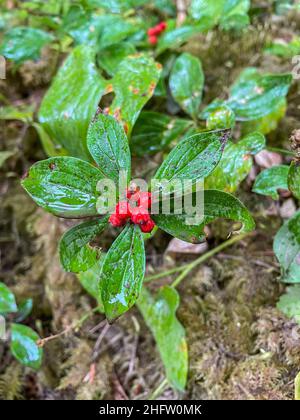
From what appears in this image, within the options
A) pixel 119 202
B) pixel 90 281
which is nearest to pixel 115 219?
pixel 119 202

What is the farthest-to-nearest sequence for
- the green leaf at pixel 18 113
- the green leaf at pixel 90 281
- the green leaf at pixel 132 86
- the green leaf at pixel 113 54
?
the green leaf at pixel 18 113
the green leaf at pixel 113 54
the green leaf at pixel 90 281
the green leaf at pixel 132 86

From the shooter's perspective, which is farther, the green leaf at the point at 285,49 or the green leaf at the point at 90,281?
the green leaf at the point at 285,49

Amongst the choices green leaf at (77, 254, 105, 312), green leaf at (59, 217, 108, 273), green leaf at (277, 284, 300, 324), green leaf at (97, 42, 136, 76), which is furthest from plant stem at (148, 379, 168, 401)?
green leaf at (97, 42, 136, 76)

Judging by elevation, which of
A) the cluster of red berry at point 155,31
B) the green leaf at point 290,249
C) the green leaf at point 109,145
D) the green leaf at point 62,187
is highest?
the cluster of red berry at point 155,31

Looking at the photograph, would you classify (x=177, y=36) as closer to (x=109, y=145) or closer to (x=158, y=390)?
(x=109, y=145)

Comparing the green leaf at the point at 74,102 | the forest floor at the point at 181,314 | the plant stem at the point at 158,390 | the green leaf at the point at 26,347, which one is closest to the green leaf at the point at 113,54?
the green leaf at the point at 74,102

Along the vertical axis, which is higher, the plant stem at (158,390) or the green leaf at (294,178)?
the green leaf at (294,178)

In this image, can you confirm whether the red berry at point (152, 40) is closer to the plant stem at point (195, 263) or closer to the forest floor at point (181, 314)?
the forest floor at point (181, 314)
